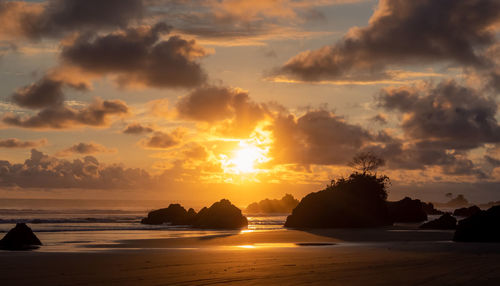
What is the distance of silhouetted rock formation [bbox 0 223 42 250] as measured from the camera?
34.2 metres

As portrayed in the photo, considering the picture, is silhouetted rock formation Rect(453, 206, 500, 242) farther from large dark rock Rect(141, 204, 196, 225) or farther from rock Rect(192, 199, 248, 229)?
large dark rock Rect(141, 204, 196, 225)

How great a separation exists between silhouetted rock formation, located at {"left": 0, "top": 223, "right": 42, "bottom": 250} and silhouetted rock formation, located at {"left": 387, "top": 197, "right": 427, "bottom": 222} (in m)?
79.2

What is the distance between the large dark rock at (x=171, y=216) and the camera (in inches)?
3536

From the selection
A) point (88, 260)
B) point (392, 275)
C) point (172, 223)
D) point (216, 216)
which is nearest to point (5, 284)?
point (88, 260)

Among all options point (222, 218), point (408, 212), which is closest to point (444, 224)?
point (222, 218)

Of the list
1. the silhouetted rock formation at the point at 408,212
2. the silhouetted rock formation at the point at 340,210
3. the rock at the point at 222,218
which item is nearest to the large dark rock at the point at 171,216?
the rock at the point at 222,218

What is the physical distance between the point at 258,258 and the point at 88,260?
771 cm

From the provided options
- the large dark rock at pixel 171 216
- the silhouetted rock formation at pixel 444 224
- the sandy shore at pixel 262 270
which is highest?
the large dark rock at pixel 171 216

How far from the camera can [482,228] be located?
36.6 metres

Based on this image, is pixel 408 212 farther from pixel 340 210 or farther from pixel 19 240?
pixel 19 240

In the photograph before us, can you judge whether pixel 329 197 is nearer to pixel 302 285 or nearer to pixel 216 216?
pixel 216 216

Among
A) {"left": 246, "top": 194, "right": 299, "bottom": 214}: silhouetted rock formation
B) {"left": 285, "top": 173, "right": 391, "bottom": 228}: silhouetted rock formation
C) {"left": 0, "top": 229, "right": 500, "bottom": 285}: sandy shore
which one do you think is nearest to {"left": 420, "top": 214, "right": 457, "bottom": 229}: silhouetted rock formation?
{"left": 285, "top": 173, "right": 391, "bottom": 228}: silhouetted rock formation

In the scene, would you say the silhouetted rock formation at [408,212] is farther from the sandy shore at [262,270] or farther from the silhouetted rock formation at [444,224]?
the sandy shore at [262,270]

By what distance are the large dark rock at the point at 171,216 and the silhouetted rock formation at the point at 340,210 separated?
2191 centimetres
